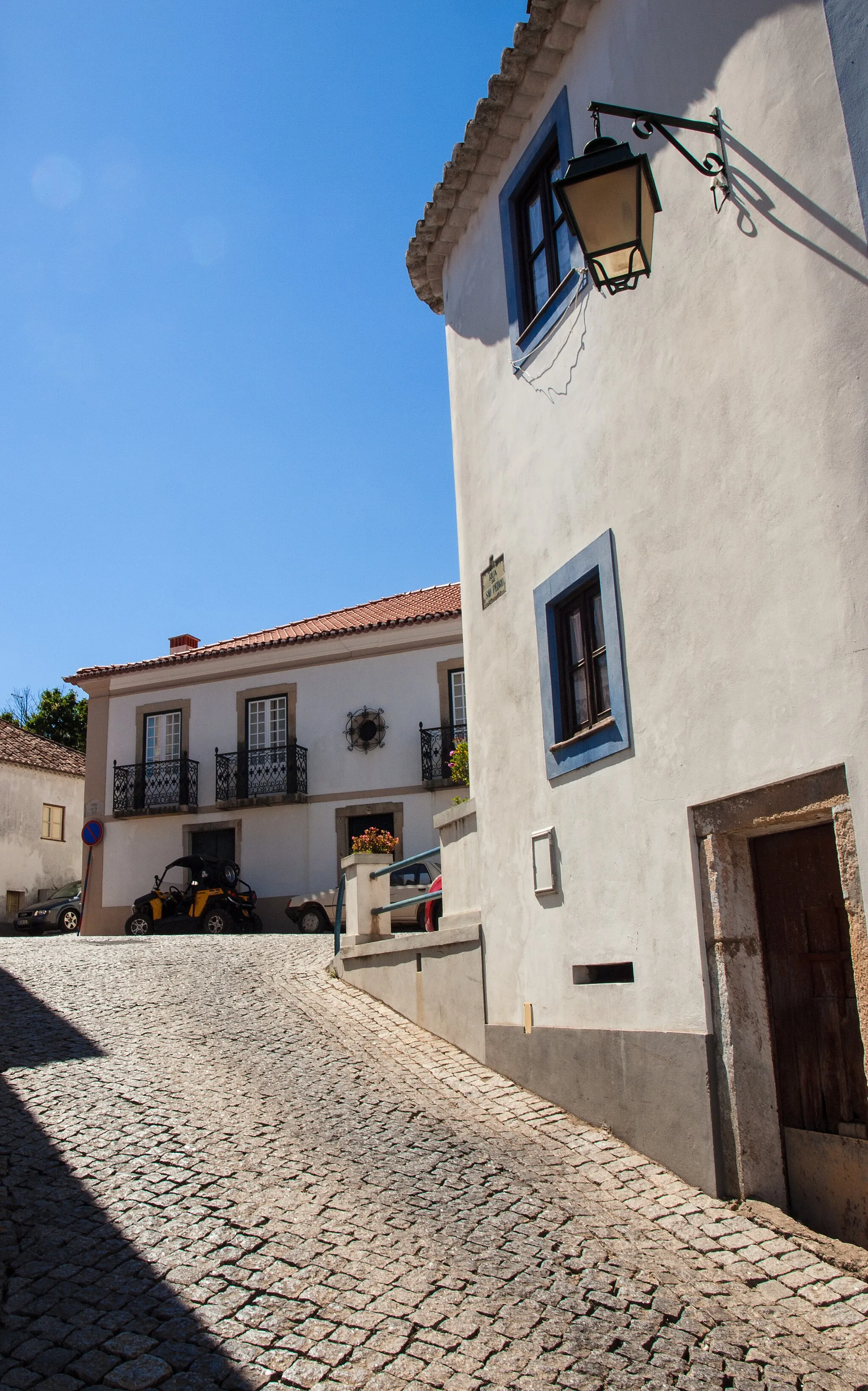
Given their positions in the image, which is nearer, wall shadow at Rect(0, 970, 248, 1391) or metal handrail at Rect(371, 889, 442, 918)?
wall shadow at Rect(0, 970, 248, 1391)

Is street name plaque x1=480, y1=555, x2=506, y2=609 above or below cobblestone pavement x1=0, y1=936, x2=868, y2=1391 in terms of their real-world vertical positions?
above

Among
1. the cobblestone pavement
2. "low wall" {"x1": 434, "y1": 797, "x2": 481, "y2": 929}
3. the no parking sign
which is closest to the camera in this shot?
the cobblestone pavement

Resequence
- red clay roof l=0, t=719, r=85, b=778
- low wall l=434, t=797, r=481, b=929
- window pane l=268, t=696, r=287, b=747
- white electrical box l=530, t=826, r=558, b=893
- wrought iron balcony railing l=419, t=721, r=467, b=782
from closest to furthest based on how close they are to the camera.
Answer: white electrical box l=530, t=826, r=558, b=893, low wall l=434, t=797, r=481, b=929, wrought iron balcony railing l=419, t=721, r=467, b=782, window pane l=268, t=696, r=287, b=747, red clay roof l=0, t=719, r=85, b=778

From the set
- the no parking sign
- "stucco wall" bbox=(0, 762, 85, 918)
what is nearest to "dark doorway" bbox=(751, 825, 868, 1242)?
the no parking sign

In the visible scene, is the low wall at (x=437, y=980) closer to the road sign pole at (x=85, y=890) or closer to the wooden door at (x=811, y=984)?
the wooden door at (x=811, y=984)

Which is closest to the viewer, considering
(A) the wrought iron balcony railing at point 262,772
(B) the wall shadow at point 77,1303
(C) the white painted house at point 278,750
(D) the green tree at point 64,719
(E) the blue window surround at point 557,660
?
(B) the wall shadow at point 77,1303

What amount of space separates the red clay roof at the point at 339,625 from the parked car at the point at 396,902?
5322 mm

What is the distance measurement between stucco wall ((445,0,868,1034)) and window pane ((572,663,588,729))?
377mm

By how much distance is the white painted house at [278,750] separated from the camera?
2144 centimetres

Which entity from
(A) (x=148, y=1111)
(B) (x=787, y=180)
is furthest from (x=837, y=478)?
(A) (x=148, y=1111)

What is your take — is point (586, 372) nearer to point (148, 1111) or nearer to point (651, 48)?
point (651, 48)

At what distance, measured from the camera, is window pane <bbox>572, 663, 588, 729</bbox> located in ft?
22.0

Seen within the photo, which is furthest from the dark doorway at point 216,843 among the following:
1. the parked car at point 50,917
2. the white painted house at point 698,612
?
the white painted house at point 698,612

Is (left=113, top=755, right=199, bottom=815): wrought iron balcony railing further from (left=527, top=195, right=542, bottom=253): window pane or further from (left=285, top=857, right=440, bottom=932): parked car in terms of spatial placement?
(left=527, top=195, right=542, bottom=253): window pane
